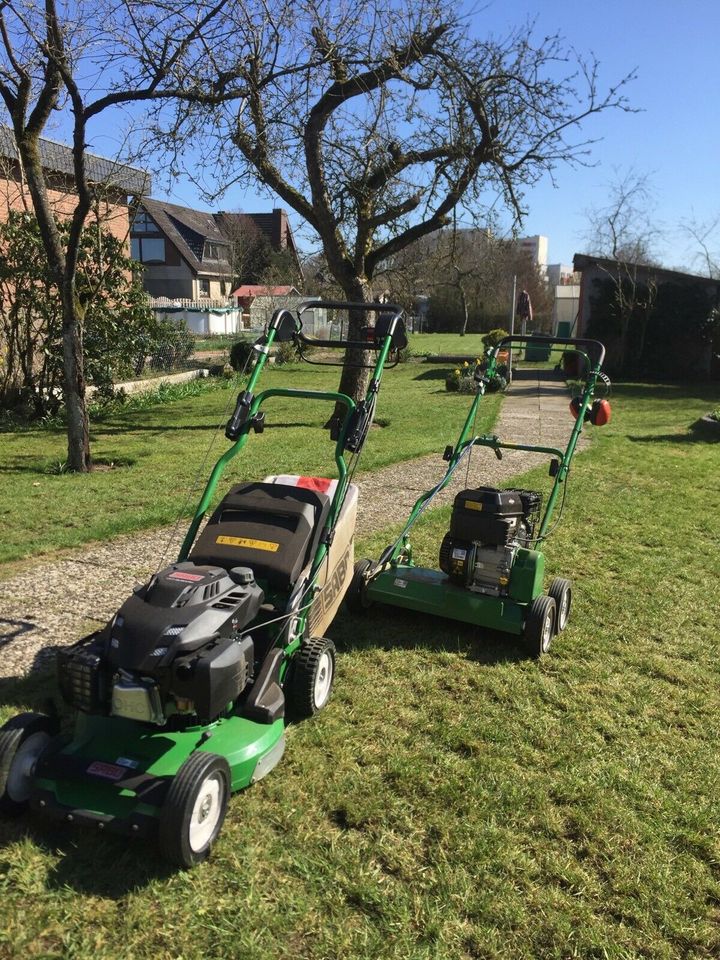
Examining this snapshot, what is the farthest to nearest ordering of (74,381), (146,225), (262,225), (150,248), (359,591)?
(262,225) → (150,248) → (146,225) → (74,381) → (359,591)

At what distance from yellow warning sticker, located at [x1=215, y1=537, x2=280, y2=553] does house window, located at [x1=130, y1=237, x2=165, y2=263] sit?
5015cm

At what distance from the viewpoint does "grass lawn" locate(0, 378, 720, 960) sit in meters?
2.43

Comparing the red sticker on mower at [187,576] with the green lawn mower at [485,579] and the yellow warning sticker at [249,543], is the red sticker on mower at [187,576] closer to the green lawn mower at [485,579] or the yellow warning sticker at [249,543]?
the yellow warning sticker at [249,543]

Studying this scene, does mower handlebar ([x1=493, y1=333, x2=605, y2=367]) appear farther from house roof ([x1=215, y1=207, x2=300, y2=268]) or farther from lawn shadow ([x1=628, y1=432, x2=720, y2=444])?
Result: house roof ([x1=215, y1=207, x2=300, y2=268])

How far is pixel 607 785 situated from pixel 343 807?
1123mm

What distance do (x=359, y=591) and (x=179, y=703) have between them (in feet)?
7.05

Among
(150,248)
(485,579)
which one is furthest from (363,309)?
(150,248)

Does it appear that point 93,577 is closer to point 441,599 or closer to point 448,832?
point 441,599

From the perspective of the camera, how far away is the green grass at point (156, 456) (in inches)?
269

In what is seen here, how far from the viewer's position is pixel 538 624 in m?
4.33

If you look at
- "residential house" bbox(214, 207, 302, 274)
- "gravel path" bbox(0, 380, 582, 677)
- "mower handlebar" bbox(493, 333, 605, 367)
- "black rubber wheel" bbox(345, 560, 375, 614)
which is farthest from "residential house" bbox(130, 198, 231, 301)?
"black rubber wheel" bbox(345, 560, 375, 614)

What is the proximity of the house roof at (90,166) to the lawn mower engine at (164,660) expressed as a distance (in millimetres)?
6733

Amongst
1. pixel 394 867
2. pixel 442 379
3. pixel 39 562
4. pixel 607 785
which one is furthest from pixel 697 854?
pixel 442 379

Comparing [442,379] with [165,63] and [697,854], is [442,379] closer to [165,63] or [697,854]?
[165,63]
